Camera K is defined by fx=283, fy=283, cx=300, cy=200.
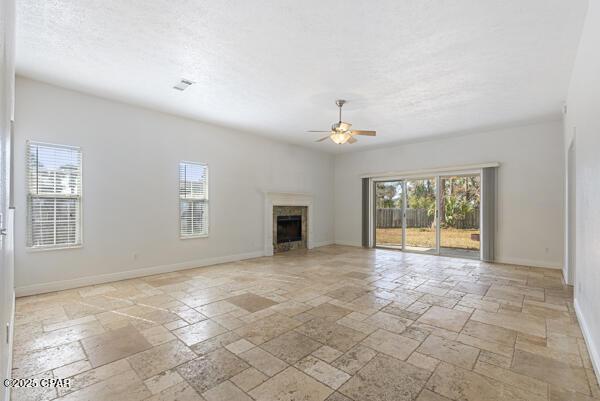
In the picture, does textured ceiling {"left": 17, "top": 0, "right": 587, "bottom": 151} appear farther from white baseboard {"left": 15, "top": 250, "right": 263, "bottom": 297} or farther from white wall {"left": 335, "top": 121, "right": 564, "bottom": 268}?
white baseboard {"left": 15, "top": 250, "right": 263, "bottom": 297}

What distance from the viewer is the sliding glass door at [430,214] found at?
684 centimetres

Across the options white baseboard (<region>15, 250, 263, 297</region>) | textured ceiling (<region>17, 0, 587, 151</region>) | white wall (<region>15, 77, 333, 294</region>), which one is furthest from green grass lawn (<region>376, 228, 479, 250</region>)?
white baseboard (<region>15, 250, 263, 297</region>)

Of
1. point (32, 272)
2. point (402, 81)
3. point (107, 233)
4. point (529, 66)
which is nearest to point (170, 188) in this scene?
point (107, 233)

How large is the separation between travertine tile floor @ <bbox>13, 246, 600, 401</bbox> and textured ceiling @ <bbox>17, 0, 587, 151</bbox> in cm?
288

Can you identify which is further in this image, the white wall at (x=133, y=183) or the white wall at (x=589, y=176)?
the white wall at (x=133, y=183)

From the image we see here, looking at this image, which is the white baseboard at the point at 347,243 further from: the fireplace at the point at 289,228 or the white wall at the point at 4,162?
the white wall at the point at 4,162

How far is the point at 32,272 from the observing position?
12.6 feet

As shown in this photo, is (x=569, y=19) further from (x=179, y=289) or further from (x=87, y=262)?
(x=87, y=262)

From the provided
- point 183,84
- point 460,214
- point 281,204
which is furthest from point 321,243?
point 183,84

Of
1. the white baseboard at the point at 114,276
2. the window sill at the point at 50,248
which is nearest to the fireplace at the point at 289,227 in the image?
the white baseboard at the point at 114,276

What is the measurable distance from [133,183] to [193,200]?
3.70 feet

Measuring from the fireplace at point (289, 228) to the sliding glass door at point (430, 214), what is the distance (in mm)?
2237

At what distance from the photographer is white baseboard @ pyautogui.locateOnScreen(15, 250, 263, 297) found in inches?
151

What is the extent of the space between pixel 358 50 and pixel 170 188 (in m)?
3.99
